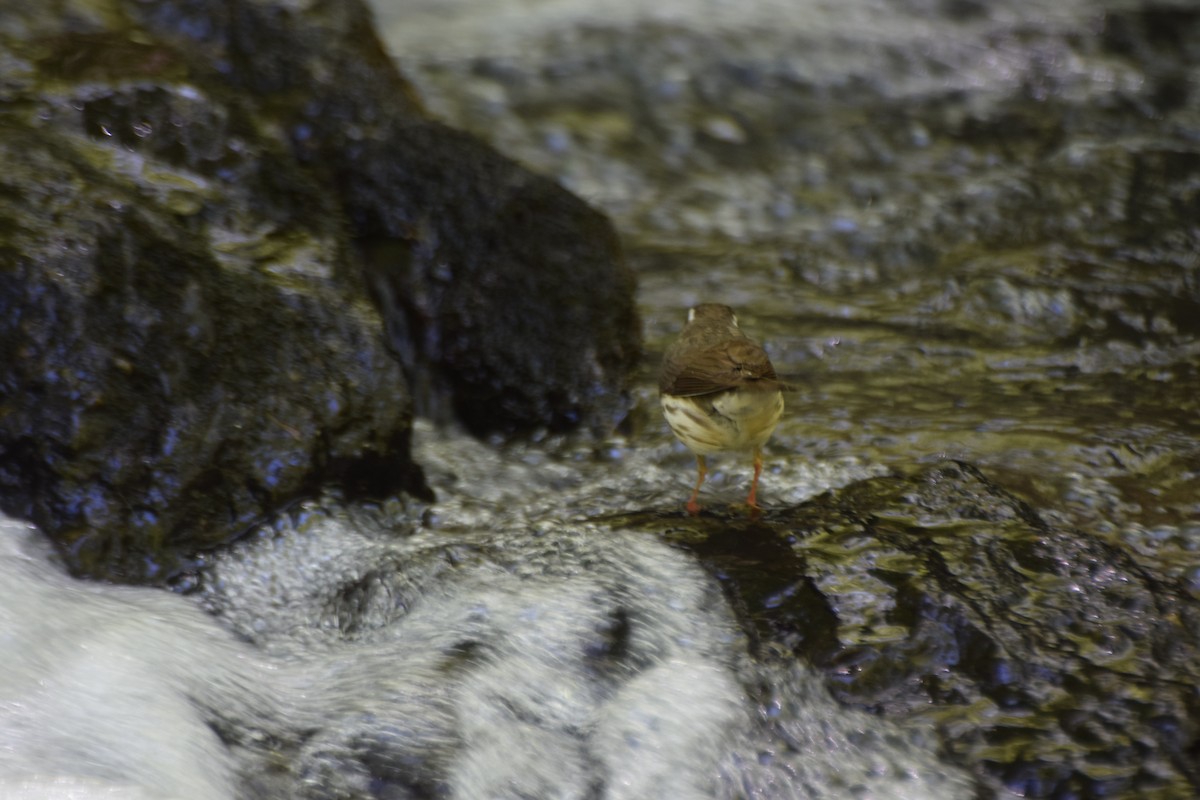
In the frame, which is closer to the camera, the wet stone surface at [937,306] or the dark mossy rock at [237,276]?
the wet stone surface at [937,306]

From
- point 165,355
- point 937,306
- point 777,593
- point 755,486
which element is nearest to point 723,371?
point 755,486

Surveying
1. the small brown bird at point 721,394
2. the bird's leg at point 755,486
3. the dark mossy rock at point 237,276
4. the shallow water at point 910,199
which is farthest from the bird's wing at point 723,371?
the dark mossy rock at point 237,276

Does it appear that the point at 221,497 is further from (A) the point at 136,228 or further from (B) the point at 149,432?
(A) the point at 136,228

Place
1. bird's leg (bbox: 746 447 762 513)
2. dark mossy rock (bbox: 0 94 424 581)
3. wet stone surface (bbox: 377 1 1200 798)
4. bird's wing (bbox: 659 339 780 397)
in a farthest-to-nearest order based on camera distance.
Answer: bird's leg (bbox: 746 447 762 513) < bird's wing (bbox: 659 339 780 397) < dark mossy rock (bbox: 0 94 424 581) < wet stone surface (bbox: 377 1 1200 798)

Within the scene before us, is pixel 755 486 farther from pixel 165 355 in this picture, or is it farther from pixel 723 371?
pixel 165 355

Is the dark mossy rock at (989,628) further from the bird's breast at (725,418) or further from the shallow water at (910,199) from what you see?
the shallow water at (910,199)

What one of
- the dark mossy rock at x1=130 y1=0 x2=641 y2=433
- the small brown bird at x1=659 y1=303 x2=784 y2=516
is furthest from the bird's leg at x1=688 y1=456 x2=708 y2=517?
the dark mossy rock at x1=130 y1=0 x2=641 y2=433

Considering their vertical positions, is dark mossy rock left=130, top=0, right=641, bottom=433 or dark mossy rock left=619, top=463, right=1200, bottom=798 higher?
dark mossy rock left=130, top=0, right=641, bottom=433

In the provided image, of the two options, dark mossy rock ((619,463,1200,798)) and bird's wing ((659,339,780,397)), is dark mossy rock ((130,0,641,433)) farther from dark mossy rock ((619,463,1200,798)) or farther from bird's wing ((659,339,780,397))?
dark mossy rock ((619,463,1200,798))
